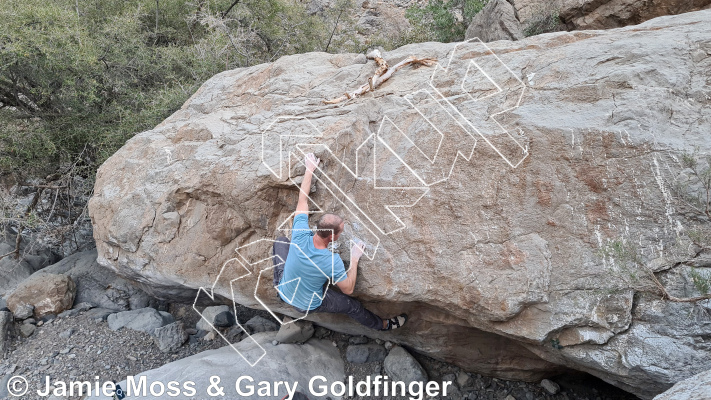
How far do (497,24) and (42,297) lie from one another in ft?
18.0

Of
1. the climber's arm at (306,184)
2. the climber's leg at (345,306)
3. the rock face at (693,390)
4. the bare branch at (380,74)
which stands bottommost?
the climber's leg at (345,306)

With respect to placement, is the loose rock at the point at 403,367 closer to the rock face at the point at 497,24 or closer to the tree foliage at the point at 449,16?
the rock face at the point at 497,24

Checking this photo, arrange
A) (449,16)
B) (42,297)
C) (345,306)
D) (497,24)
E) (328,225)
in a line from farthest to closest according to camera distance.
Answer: (449,16) < (497,24) < (42,297) < (345,306) < (328,225)

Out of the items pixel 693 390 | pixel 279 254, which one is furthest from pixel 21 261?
pixel 693 390

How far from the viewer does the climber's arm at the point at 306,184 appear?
311 centimetres

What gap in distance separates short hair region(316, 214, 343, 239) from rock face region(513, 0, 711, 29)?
4155 mm

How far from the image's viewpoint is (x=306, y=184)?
10.3ft

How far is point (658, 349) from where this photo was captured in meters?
2.48

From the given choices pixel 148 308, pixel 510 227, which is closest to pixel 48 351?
pixel 148 308

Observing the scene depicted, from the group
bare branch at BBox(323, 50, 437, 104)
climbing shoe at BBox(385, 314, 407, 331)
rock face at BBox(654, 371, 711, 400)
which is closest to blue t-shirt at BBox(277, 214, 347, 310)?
climbing shoe at BBox(385, 314, 407, 331)

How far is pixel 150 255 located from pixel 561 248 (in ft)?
9.52

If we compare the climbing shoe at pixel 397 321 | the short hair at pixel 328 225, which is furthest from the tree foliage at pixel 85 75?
the climbing shoe at pixel 397 321

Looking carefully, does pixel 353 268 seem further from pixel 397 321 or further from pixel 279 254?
pixel 397 321

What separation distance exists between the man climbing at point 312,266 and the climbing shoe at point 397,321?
149mm
